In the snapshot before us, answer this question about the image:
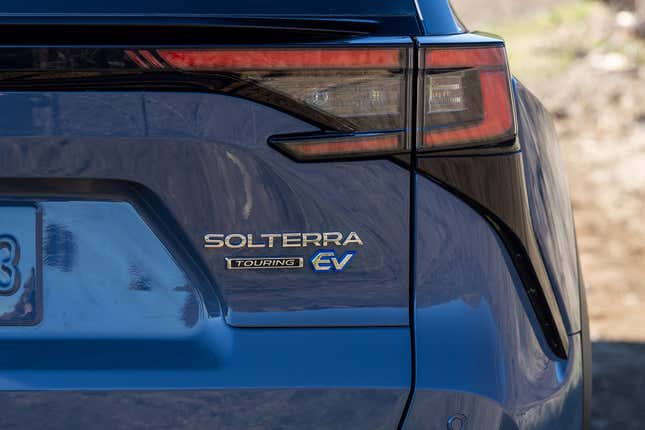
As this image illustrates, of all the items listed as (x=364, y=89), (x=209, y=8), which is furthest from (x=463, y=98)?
(x=209, y=8)

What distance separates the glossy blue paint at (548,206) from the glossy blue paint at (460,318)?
0.12 meters

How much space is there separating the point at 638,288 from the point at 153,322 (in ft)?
12.3

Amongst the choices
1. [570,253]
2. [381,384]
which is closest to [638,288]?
[570,253]

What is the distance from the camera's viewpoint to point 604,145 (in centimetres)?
683

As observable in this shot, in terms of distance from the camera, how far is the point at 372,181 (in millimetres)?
1469

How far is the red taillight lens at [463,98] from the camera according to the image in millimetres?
1465

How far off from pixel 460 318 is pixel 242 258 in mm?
356

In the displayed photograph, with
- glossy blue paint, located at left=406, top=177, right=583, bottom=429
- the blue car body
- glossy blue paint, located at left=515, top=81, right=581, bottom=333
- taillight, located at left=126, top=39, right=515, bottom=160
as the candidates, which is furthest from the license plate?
glossy blue paint, located at left=515, top=81, right=581, bottom=333

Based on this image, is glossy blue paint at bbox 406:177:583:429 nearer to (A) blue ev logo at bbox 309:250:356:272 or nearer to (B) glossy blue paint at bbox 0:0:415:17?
(A) blue ev logo at bbox 309:250:356:272

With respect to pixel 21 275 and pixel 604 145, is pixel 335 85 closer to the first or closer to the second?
pixel 21 275

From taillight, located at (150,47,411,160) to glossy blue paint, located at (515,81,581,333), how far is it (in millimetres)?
274

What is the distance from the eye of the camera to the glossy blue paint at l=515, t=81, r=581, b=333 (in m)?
1.59

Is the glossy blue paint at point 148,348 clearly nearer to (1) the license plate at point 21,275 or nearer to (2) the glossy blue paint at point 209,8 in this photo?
(1) the license plate at point 21,275

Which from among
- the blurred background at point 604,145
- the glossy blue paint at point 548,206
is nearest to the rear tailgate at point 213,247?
the glossy blue paint at point 548,206
